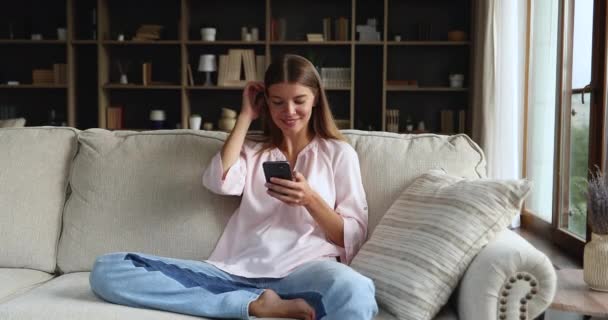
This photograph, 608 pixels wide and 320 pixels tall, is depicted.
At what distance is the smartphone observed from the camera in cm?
182

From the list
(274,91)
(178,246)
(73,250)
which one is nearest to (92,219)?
(73,250)

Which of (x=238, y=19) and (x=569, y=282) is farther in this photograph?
(x=238, y=19)

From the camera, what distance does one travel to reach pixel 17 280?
1.93 m

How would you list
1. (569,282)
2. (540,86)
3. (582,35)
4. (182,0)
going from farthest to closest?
(182,0)
(540,86)
(582,35)
(569,282)

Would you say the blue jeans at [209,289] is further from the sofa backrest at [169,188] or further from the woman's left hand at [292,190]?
the sofa backrest at [169,188]

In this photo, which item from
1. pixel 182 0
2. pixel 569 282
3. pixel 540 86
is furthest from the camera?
pixel 182 0

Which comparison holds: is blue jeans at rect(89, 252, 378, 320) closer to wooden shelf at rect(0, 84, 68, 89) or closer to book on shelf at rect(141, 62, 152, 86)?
book on shelf at rect(141, 62, 152, 86)

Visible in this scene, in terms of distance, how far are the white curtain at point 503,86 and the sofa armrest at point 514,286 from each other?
101 inches

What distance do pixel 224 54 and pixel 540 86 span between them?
2.62 meters

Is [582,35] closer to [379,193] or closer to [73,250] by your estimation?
[379,193]

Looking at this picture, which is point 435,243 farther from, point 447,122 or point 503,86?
point 447,122

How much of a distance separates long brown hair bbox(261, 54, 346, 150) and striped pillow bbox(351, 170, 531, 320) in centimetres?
46

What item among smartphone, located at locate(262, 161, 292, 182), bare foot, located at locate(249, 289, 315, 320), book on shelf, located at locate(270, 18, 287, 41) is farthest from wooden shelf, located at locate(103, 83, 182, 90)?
bare foot, located at locate(249, 289, 315, 320)

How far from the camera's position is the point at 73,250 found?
2068mm
